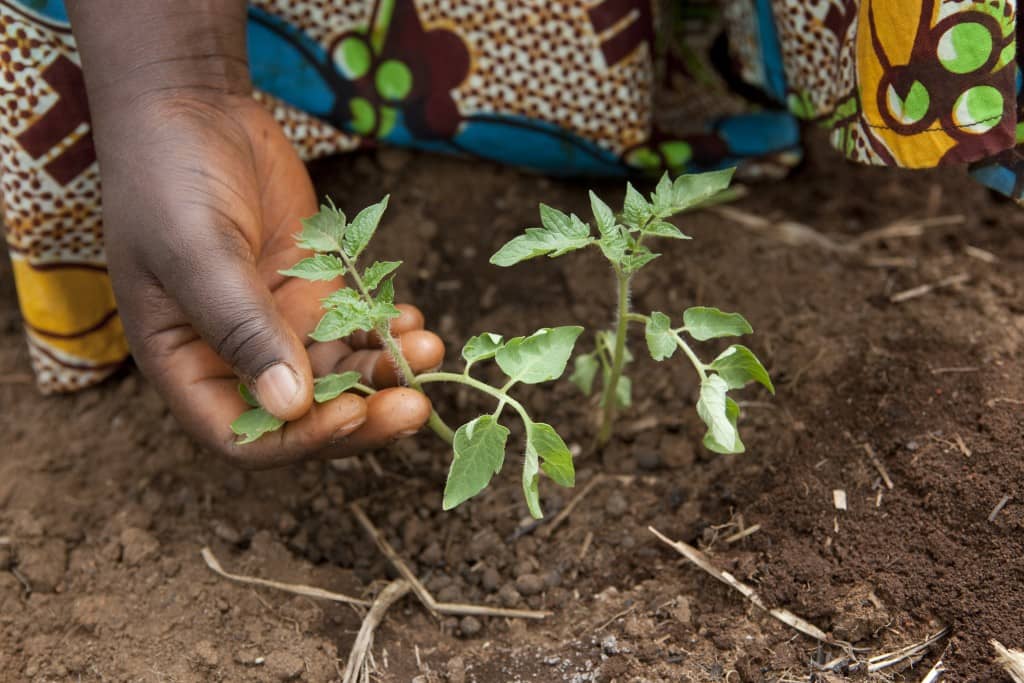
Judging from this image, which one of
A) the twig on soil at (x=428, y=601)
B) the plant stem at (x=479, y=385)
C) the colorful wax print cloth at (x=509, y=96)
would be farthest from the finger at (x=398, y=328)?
the colorful wax print cloth at (x=509, y=96)

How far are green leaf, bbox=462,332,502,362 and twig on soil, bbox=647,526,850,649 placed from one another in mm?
520

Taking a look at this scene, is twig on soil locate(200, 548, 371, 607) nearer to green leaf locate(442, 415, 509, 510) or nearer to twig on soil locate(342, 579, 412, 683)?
twig on soil locate(342, 579, 412, 683)

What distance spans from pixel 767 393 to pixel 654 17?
96 cm

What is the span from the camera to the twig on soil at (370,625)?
1.64 m

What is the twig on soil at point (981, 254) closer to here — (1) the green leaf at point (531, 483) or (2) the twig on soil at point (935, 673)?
(2) the twig on soil at point (935, 673)

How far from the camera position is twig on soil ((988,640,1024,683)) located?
1442mm

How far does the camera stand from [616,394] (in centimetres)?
189

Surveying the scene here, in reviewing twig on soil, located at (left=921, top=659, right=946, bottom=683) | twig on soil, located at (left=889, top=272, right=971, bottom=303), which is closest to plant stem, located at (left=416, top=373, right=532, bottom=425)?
twig on soil, located at (left=921, top=659, right=946, bottom=683)

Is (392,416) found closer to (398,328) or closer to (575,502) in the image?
(398,328)

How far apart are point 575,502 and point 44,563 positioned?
1031mm

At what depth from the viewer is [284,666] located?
1624mm

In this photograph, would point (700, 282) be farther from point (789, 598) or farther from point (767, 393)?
point (789, 598)

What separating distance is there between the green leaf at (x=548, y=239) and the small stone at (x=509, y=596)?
63 centimetres

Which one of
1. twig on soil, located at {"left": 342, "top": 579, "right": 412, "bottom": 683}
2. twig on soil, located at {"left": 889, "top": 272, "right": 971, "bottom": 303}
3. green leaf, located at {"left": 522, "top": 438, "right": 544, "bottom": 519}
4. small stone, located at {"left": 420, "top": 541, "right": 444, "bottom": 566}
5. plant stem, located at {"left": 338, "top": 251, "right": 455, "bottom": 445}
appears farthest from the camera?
twig on soil, located at {"left": 889, "top": 272, "right": 971, "bottom": 303}
